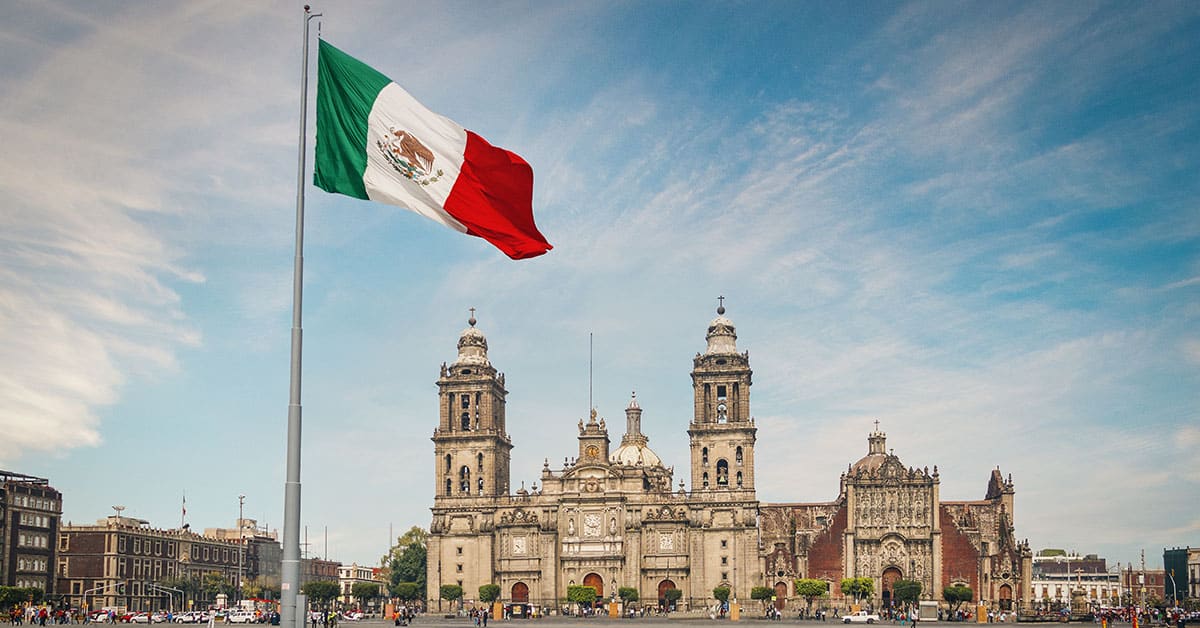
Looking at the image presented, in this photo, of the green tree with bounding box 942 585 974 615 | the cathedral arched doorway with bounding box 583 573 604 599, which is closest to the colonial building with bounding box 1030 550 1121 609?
the green tree with bounding box 942 585 974 615

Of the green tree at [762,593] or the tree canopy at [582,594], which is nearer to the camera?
the green tree at [762,593]

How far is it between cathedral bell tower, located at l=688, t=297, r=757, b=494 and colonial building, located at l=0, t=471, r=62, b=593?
53634 millimetres

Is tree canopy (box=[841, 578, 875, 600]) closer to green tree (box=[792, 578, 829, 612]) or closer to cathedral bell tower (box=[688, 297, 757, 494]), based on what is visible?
green tree (box=[792, 578, 829, 612])

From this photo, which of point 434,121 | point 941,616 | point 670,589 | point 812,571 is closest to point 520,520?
point 670,589

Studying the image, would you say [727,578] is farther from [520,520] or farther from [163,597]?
[163,597]

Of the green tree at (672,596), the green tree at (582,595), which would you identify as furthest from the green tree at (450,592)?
the green tree at (672,596)

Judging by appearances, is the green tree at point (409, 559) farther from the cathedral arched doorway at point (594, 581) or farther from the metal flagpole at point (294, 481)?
the metal flagpole at point (294, 481)

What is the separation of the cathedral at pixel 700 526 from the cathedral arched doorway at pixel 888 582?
92 millimetres

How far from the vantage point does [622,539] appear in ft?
335

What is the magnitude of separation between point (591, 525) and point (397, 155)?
88.2 metres

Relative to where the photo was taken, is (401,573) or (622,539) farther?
(401,573)

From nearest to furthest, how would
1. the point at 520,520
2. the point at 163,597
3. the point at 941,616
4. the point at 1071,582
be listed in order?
the point at 941,616, the point at 520,520, the point at 163,597, the point at 1071,582

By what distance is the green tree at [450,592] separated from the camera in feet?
339

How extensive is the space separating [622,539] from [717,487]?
862 centimetres
